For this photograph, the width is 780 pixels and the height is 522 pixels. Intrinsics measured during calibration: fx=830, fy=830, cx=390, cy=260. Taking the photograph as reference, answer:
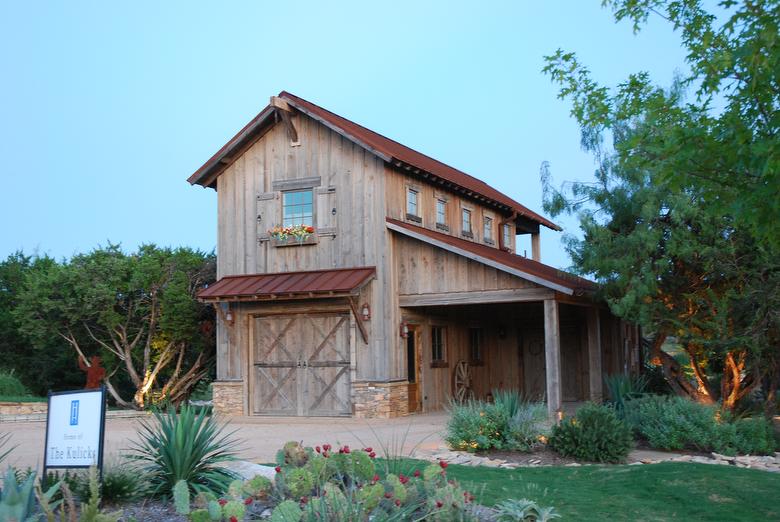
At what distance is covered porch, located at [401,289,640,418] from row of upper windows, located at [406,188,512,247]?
2.23m

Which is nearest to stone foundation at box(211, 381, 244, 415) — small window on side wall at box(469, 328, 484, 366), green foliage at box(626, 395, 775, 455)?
small window on side wall at box(469, 328, 484, 366)

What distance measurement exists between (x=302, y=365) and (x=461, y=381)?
4.72 metres

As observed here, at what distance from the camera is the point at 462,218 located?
75.4 feet

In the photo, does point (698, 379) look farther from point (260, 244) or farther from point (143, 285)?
point (143, 285)

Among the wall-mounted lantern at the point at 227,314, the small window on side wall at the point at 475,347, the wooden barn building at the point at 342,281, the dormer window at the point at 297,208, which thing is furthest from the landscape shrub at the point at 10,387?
the small window on side wall at the point at 475,347

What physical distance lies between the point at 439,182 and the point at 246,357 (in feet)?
21.5

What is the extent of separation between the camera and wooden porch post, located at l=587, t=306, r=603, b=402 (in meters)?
18.3

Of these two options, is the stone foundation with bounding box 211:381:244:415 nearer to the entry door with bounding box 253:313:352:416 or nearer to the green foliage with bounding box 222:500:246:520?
the entry door with bounding box 253:313:352:416

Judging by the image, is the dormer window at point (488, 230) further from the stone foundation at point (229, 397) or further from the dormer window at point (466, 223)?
the stone foundation at point (229, 397)

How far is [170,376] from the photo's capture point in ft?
80.0

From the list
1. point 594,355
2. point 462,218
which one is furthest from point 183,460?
point 462,218

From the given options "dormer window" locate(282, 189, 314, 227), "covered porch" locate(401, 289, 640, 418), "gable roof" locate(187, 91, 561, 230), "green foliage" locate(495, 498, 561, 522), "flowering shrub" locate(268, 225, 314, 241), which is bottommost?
"green foliage" locate(495, 498, 561, 522)

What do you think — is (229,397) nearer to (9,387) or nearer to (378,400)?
(378,400)

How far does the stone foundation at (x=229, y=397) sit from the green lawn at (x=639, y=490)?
10.2m
